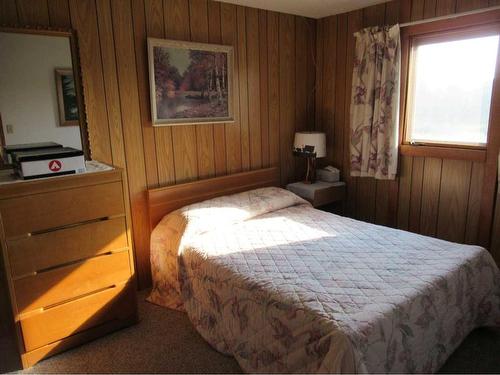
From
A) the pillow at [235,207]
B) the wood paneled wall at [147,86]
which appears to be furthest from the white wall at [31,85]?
the pillow at [235,207]

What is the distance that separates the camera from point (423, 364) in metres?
1.78

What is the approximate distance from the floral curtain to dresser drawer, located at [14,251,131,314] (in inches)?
86.4

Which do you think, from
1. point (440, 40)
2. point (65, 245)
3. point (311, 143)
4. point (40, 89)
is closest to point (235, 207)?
point (311, 143)

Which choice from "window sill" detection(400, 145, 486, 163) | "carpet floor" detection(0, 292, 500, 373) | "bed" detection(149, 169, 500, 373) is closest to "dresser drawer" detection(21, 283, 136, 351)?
"carpet floor" detection(0, 292, 500, 373)

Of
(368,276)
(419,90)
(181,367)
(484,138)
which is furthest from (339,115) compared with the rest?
(181,367)

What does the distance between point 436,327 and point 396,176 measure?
1.64 metres

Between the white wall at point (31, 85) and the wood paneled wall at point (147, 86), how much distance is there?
0.12 meters

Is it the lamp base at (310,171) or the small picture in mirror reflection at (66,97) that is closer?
the small picture in mirror reflection at (66,97)

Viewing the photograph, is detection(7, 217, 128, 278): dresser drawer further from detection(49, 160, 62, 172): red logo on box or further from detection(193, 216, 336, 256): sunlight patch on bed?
detection(193, 216, 336, 256): sunlight patch on bed

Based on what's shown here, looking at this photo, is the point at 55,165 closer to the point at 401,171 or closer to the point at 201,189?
the point at 201,189

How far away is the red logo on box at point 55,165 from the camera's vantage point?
78.2 inches

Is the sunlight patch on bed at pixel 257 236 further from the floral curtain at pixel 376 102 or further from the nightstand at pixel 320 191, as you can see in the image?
the floral curtain at pixel 376 102

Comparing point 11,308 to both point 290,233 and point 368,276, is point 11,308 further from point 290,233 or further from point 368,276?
point 368,276

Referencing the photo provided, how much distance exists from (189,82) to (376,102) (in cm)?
158
